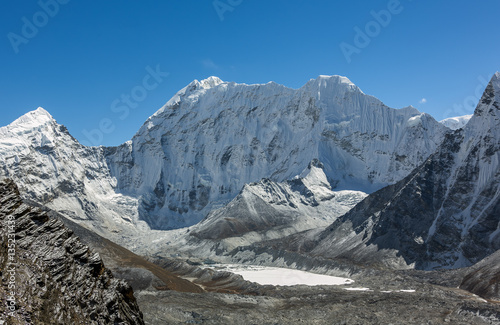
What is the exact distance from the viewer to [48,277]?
25234 mm

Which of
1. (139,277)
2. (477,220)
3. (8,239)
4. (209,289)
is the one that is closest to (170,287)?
(139,277)

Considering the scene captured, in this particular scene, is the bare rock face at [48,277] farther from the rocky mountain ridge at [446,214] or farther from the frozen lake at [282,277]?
the rocky mountain ridge at [446,214]

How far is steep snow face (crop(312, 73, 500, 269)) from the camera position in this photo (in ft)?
369

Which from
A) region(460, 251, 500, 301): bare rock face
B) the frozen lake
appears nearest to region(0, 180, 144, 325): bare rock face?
region(460, 251, 500, 301): bare rock face

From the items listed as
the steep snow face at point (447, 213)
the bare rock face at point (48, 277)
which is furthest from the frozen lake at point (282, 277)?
the bare rock face at point (48, 277)

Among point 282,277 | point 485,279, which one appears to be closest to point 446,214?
point 485,279

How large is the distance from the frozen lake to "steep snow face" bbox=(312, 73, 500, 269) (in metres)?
17.9

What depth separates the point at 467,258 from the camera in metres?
109

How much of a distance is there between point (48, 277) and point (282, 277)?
103103 millimetres

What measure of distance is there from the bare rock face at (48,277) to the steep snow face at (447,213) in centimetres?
10149

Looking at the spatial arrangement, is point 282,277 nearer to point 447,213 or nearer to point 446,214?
point 446,214

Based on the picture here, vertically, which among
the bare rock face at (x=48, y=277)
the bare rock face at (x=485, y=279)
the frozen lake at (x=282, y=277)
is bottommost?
the bare rock face at (x=485, y=279)

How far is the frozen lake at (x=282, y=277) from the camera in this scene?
11106 cm

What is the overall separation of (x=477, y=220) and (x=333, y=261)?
131 feet
